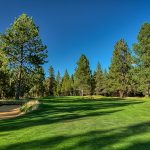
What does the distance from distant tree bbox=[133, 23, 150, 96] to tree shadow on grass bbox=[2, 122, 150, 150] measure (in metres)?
46.8

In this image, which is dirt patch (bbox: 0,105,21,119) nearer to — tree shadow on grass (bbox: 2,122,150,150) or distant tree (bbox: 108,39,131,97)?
tree shadow on grass (bbox: 2,122,150,150)

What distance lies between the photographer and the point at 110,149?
8133 millimetres

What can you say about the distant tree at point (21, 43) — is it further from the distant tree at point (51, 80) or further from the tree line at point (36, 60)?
the distant tree at point (51, 80)

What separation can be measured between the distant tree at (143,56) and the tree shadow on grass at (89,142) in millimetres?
46765

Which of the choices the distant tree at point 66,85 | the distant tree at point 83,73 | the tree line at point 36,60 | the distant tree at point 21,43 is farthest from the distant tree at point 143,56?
the distant tree at point 66,85

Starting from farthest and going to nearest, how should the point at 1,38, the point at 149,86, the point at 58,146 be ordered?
the point at 149,86 < the point at 1,38 < the point at 58,146

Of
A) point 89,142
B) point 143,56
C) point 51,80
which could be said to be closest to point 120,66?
point 143,56

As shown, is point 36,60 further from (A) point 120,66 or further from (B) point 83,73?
(B) point 83,73

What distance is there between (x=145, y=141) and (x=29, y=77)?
4178cm

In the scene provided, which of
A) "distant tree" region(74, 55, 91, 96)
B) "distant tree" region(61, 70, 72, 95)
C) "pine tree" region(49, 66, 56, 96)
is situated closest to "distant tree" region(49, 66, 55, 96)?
"pine tree" region(49, 66, 56, 96)

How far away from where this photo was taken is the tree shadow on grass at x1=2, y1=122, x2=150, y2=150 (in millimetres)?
8445

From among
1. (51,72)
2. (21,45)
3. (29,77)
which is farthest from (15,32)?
(51,72)

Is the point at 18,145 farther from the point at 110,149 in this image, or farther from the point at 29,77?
the point at 29,77

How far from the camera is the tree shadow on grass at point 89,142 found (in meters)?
8.45
